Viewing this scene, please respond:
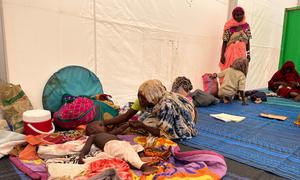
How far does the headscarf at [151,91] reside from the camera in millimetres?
1809

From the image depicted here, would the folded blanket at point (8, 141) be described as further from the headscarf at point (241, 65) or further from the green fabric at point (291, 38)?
the green fabric at point (291, 38)

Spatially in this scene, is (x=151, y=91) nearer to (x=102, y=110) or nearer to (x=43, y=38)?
(x=102, y=110)

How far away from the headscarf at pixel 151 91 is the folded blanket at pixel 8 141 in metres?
0.95

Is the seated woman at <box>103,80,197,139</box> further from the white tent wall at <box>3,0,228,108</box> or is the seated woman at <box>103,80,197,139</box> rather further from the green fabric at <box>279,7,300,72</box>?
the green fabric at <box>279,7,300,72</box>

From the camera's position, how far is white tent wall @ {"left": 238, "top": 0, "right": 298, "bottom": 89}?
16.7ft

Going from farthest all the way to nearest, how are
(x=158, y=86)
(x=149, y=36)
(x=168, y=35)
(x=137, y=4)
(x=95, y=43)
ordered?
1. (x=168, y=35)
2. (x=149, y=36)
3. (x=137, y=4)
4. (x=95, y=43)
5. (x=158, y=86)

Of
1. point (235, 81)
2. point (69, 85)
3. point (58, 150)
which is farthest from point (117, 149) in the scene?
point (235, 81)

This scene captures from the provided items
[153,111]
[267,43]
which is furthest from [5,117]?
[267,43]

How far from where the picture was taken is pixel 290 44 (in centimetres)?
575

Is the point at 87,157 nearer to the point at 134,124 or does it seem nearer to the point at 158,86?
the point at 134,124

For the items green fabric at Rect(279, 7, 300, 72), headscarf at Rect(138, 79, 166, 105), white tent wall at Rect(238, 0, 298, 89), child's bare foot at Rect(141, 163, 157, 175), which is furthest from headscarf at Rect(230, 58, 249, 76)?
green fabric at Rect(279, 7, 300, 72)

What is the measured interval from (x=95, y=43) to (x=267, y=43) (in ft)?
16.3

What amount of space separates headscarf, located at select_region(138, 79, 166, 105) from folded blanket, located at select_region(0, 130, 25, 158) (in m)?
0.95

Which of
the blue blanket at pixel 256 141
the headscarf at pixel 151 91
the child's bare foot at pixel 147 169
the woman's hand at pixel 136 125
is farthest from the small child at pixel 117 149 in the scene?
the blue blanket at pixel 256 141
